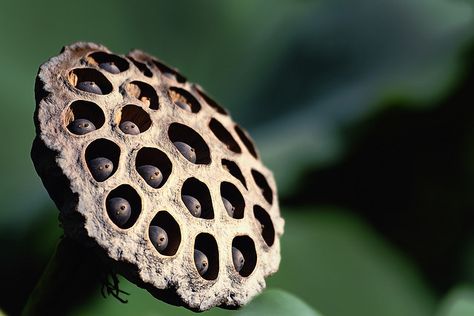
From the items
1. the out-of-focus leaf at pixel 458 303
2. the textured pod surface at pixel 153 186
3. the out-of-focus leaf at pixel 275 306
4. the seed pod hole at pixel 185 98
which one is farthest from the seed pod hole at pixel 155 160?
the out-of-focus leaf at pixel 458 303

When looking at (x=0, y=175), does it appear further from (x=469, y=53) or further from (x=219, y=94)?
(x=469, y=53)

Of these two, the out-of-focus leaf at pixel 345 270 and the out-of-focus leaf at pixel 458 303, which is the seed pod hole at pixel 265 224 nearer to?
the out-of-focus leaf at pixel 345 270

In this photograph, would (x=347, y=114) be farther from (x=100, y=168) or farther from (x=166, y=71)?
(x=100, y=168)

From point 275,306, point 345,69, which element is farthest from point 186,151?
point 345,69

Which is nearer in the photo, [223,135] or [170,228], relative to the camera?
[170,228]

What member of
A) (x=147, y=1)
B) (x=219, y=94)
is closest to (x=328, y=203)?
(x=219, y=94)

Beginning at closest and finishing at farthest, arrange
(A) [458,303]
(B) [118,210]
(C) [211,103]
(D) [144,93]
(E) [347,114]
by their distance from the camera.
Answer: (B) [118,210] < (D) [144,93] < (C) [211,103] < (A) [458,303] < (E) [347,114]

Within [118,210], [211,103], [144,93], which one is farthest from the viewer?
[211,103]
